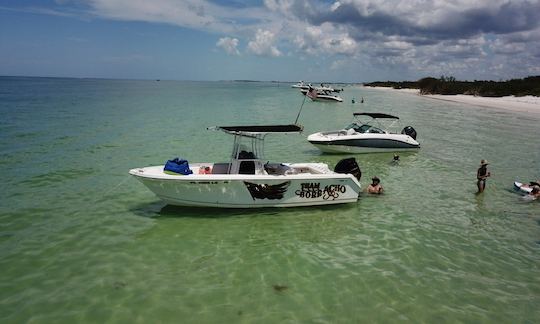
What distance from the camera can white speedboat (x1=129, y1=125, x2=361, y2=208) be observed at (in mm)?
12242

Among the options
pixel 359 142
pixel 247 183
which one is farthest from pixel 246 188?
pixel 359 142

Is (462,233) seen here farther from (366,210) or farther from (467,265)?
(366,210)

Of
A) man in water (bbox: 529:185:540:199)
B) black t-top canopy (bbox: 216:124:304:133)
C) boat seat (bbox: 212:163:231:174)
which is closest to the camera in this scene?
black t-top canopy (bbox: 216:124:304:133)

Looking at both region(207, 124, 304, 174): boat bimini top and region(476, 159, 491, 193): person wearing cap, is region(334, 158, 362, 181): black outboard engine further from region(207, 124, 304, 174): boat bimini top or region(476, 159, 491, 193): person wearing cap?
region(476, 159, 491, 193): person wearing cap

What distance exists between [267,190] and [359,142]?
40.4 feet

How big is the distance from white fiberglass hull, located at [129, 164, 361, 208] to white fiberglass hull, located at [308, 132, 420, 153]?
9.71m

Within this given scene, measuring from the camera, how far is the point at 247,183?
1247 centimetres

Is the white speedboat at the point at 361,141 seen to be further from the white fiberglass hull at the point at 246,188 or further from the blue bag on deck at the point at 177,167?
the blue bag on deck at the point at 177,167

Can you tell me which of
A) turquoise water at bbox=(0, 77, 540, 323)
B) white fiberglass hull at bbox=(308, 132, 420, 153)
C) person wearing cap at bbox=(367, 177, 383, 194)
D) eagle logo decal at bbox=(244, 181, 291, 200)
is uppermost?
white fiberglass hull at bbox=(308, 132, 420, 153)

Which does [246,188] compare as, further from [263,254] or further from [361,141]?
[361,141]

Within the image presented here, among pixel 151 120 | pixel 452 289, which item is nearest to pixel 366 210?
pixel 452 289

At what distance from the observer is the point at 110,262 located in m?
9.48

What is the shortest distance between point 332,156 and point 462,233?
12.2m

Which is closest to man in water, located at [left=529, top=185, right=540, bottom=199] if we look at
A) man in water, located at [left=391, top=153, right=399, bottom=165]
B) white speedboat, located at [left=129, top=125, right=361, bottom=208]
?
man in water, located at [left=391, top=153, right=399, bottom=165]
